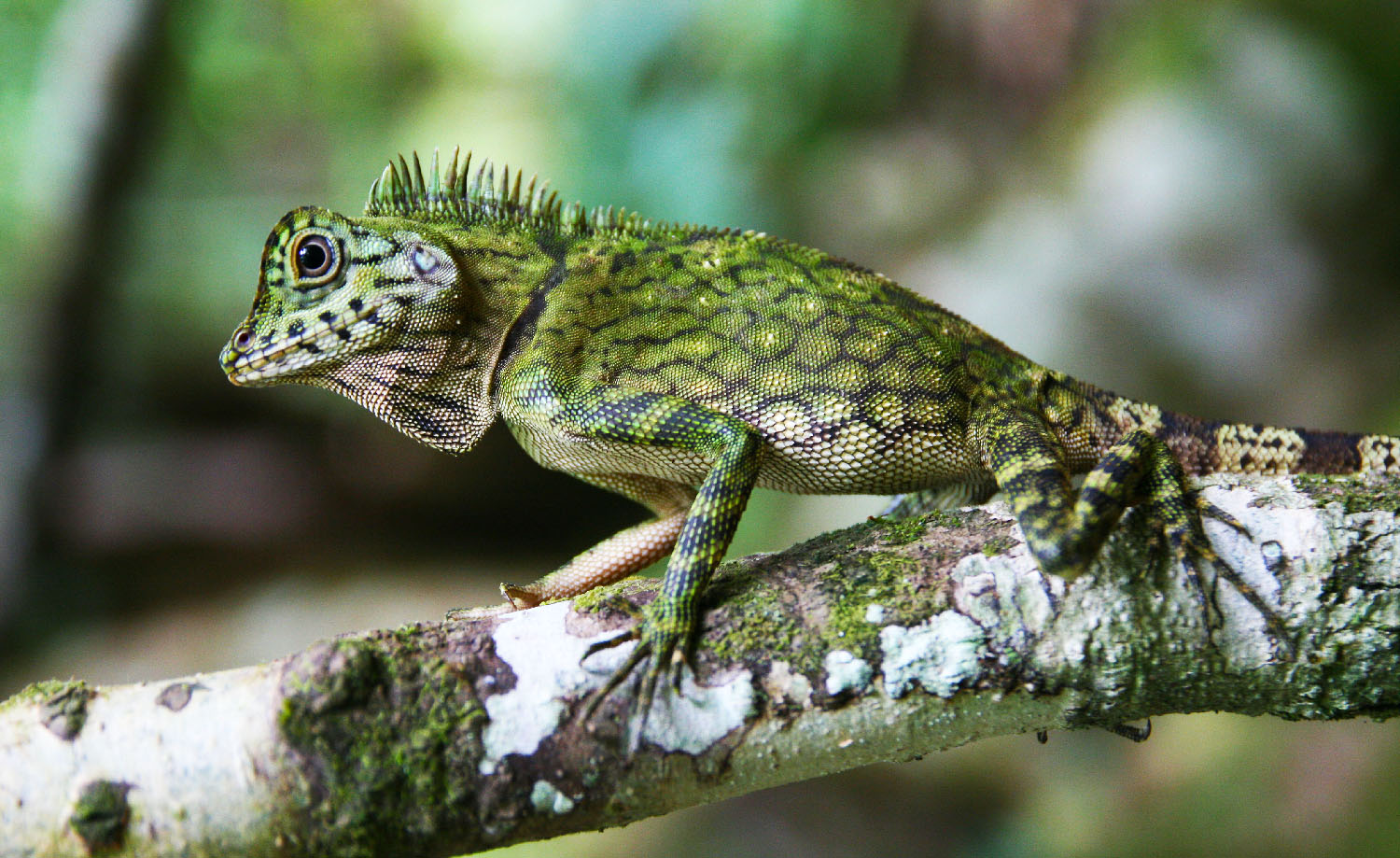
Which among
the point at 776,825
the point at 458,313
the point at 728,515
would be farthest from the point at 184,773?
the point at 776,825

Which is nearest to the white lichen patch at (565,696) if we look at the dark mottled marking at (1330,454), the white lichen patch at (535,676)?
the white lichen patch at (535,676)

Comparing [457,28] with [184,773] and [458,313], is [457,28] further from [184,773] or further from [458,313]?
[184,773]

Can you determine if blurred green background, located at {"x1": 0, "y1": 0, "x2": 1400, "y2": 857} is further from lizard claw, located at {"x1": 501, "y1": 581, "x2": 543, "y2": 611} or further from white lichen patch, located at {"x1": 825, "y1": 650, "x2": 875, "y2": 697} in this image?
white lichen patch, located at {"x1": 825, "y1": 650, "x2": 875, "y2": 697}

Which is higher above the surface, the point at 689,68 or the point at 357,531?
the point at 689,68

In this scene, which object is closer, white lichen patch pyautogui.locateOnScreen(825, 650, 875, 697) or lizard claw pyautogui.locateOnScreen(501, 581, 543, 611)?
white lichen patch pyautogui.locateOnScreen(825, 650, 875, 697)

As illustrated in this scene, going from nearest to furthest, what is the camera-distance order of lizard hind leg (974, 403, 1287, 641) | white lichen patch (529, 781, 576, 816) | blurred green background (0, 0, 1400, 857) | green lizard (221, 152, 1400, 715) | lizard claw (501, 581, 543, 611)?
white lichen patch (529, 781, 576, 816) → lizard hind leg (974, 403, 1287, 641) → green lizard (221, 152, 1400, 715) → lizard claw (501, 581, 543, 611) → blurred green background (0, 0, 1400, 857)

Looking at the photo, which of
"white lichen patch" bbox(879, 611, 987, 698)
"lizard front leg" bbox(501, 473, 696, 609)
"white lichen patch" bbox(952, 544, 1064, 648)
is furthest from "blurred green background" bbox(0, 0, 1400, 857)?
"white lichen patch" bbox(879, 611, 987, 698)

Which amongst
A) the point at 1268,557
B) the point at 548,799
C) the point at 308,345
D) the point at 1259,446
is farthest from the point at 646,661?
the point at 1259,446
